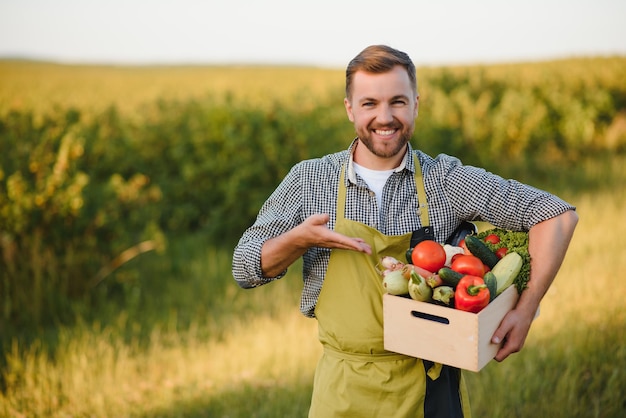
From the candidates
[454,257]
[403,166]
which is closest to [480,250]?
[454,257]

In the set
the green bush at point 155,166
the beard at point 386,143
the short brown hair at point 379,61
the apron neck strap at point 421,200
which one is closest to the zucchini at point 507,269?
the apron neck strap at point 421,200

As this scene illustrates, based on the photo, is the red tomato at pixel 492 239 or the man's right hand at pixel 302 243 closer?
the man's right hand at pixel 302 243

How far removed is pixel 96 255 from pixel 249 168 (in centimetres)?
221

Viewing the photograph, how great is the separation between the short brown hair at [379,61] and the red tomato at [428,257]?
28.3 inches

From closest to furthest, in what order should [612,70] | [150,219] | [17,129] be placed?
[17,129] → [150,219] → [612,70]

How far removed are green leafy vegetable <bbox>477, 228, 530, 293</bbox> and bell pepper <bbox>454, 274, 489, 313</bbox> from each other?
0.36 metres

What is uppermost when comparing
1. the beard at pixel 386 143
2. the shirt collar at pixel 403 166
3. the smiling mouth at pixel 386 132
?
the smiling mouth at pixel 386 132

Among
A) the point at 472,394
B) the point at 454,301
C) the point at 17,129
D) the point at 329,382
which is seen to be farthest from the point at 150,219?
the point at 454,301

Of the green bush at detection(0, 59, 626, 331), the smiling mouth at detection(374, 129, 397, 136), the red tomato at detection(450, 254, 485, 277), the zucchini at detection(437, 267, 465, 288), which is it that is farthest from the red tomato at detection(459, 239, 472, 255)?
the green bush at detection(0, 59, 626, 331)

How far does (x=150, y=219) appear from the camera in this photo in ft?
23.8

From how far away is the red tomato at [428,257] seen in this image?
218 centimetres

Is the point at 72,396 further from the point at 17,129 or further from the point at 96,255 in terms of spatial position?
the point at 17,129

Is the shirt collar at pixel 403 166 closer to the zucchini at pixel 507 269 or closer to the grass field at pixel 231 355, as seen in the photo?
the zucchini at pixel 507 269

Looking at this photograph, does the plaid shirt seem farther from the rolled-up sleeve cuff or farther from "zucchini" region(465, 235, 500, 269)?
"zucchini" region(465, 235, 500, 269)
